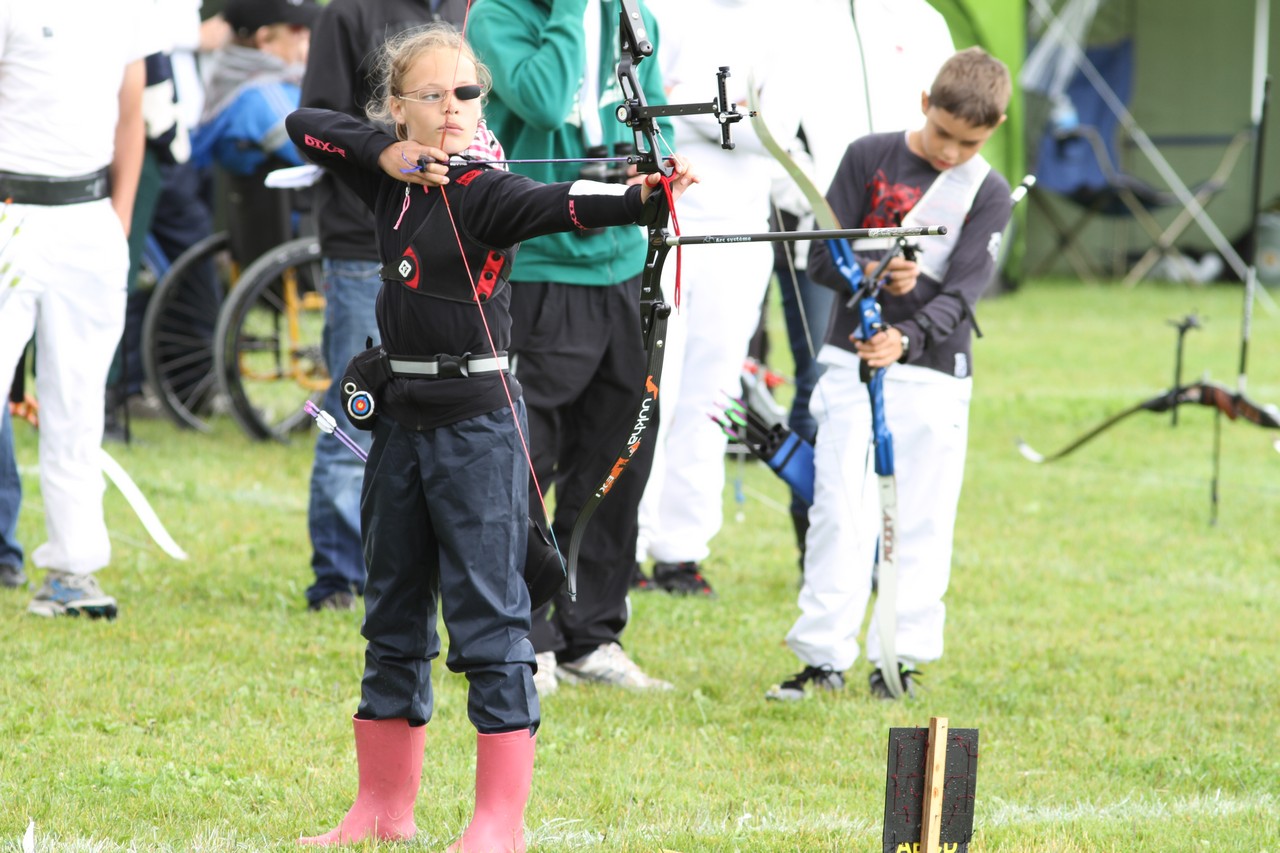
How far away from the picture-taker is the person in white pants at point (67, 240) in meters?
4.20

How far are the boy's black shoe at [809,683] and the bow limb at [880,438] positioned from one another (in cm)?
15

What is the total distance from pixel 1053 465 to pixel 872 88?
3.48 m

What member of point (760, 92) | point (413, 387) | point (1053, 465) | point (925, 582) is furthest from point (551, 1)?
point (1053, 465)

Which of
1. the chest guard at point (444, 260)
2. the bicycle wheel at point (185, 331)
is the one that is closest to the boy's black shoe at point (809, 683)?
the chest guard at point (444, 260)

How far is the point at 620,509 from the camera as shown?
4.15 metres

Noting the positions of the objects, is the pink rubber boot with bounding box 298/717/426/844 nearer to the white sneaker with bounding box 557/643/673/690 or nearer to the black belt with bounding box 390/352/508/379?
the black belt with bounding box 390/352/508/379

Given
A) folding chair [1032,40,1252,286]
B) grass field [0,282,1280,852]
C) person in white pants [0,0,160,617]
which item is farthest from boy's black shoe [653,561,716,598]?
folding chair [1032,40,1252,286]

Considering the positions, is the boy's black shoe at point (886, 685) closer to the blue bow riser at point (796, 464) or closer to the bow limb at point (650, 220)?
the blue bow riser at point (796, 464)

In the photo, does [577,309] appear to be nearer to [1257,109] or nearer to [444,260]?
[444,260]

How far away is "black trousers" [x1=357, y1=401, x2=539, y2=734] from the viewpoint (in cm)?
285

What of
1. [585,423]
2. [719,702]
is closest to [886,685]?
[719,702]

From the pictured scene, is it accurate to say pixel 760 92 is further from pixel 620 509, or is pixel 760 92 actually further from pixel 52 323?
pixel 52 323

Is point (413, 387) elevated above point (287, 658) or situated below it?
above

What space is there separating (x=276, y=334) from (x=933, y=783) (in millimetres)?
5439
